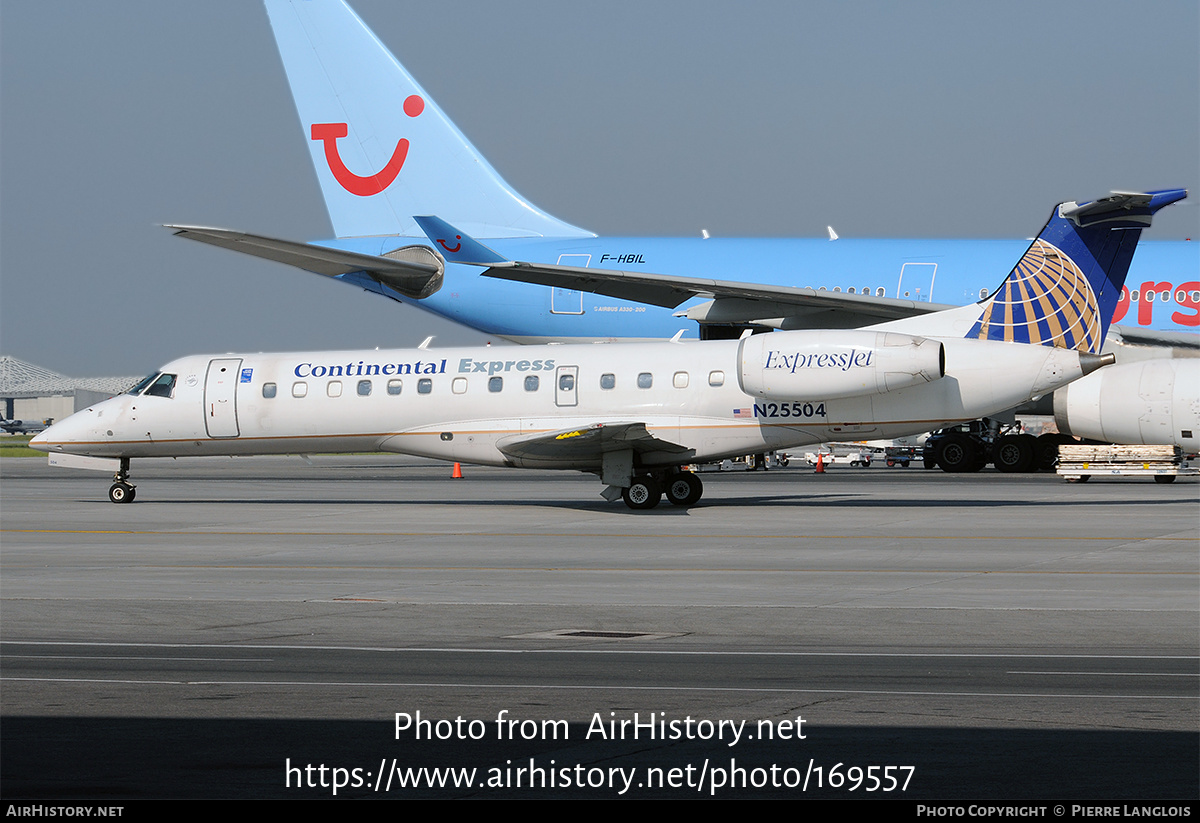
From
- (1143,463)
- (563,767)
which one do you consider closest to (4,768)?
(563,767)

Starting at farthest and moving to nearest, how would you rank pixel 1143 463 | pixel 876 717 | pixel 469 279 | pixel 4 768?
pixel 469 279, pixel 1143 463, pixel 876 717, pixel 4 768

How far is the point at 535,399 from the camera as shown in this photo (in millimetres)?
26094

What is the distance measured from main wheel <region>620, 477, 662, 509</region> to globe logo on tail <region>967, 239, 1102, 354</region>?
663 centimetres

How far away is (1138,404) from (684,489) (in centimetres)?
1132

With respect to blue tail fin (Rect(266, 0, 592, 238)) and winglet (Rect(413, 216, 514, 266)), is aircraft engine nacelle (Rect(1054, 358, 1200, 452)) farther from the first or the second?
blue tail fin (Rect(266, 0, 592, 238))

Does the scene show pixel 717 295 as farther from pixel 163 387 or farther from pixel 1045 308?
pixel 163 387

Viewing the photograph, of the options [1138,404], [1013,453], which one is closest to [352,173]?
[1013,453]

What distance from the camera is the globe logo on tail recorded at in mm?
24641

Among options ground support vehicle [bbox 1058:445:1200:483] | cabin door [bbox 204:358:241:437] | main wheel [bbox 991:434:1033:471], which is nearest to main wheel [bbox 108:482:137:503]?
cabin door [bbox 204:358:241:437]

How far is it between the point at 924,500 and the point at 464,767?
70.6 ft

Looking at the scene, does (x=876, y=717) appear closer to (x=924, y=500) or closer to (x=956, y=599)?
(x=956, y=599)

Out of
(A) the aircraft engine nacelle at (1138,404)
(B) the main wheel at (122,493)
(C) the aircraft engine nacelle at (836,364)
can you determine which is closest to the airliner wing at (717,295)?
(A) the aircraft engine nacelle at (1138,404)

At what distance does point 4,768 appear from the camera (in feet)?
22.7

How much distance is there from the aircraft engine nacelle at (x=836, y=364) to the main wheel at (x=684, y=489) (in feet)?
9.24
